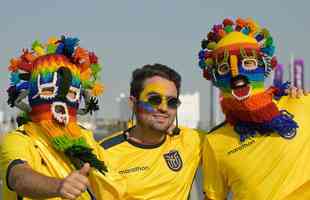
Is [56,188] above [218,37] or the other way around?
the other way around

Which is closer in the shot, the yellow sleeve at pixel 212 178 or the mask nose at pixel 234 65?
the mask nose at pixel 234 65

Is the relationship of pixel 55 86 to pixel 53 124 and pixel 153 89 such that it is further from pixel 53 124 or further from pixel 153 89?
pixel 153 89

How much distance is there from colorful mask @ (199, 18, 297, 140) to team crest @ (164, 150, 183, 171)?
1.58 ft

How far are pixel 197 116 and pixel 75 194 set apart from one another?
37.7 m

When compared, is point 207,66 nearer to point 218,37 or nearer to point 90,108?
point 218,37

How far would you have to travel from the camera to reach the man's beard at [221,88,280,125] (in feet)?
15.2

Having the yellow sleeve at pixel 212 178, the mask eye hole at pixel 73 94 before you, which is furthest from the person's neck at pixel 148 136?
the mask eye hole at pixel 73 94

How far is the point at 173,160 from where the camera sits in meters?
4.79

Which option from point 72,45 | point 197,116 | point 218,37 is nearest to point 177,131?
point 218,37

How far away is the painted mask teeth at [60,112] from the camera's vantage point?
12.8 feet

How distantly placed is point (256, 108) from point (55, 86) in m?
1.49

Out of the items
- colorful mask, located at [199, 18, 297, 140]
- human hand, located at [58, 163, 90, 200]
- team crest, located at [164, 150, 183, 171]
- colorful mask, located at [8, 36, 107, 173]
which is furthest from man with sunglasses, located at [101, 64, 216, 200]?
human hand, located at [58, 163, 90, 200]

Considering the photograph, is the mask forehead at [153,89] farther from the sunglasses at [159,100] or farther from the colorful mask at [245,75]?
the colorful mask at [245,75]

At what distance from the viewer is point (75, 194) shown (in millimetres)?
2924
